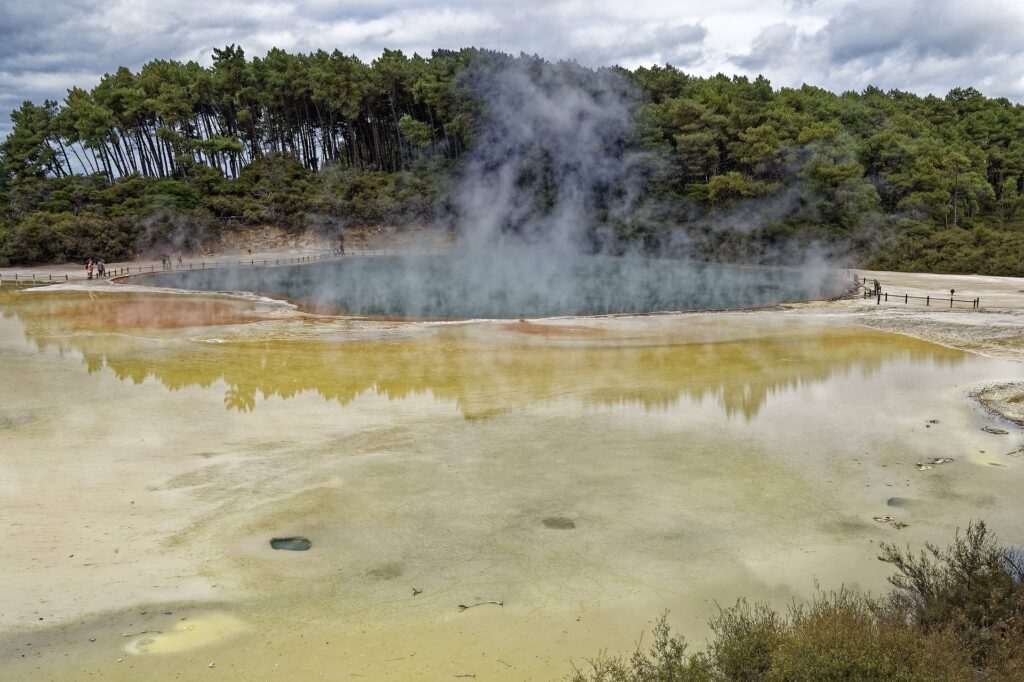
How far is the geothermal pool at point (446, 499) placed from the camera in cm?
768

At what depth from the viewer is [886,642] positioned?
5660mm

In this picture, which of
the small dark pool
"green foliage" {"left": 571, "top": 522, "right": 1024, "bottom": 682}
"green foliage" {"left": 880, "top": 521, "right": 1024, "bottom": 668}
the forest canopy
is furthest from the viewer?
the forest canopy

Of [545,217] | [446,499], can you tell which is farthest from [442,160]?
[446,499]

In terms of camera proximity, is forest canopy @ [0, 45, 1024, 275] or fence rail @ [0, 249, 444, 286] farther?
forest canopy @ [0, 45, 1024, 275]

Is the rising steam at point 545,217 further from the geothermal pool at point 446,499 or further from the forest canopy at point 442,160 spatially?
the geothermal pool at point 446,499

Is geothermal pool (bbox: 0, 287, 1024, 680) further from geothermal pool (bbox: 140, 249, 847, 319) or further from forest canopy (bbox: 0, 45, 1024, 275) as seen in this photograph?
forest canopy (bbox: 0, 45, 1024, 275)

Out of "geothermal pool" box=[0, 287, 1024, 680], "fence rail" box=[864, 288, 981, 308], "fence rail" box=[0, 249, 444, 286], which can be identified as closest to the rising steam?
"fence rail" box=[0, 249, 444, 286]

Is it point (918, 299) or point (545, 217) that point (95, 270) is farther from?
point (918, 299)

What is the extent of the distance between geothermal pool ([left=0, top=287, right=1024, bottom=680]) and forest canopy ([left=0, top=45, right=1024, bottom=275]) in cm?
3644

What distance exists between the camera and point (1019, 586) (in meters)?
6.95

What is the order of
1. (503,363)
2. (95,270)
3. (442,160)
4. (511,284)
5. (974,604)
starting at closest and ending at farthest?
(974,604)
(503,363)
(511,284)
(95,270)
(442,160)

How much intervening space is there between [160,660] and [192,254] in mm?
60115

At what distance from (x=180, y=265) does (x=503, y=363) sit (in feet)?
140

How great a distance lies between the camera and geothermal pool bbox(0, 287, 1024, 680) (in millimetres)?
7676
